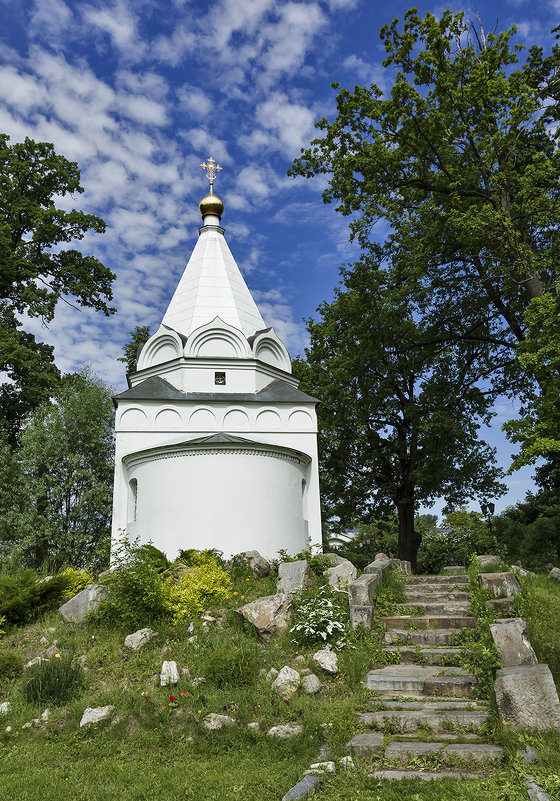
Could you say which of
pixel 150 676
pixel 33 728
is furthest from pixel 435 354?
pixel 33 728

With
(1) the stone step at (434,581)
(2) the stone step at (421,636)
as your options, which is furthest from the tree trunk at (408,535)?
(2) the stone step at (421,636)

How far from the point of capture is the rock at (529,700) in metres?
5.66

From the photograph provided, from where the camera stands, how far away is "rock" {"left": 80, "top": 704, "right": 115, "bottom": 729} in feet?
24.8

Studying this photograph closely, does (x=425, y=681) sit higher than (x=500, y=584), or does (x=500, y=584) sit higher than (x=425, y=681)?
(x=500, y=584)

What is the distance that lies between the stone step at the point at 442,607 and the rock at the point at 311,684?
2.64 m

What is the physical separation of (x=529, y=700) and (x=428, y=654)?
244cm

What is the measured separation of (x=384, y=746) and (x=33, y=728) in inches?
190

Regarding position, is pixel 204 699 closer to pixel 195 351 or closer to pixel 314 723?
pixel 314 723

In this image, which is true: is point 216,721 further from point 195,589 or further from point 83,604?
point 83,604

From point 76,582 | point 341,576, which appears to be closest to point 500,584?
point 341,576

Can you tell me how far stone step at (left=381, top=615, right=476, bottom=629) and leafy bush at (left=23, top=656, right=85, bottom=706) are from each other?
193 inches

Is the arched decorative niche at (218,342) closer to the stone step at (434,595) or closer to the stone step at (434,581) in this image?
the stone step at (434,581)

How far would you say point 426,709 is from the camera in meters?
6.64

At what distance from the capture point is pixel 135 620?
1002cm
